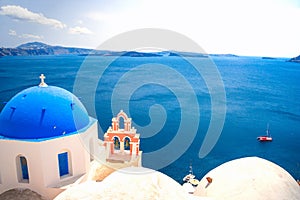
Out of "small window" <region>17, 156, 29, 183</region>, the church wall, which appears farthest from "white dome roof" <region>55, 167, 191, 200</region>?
"small window" <region>17, 156, 29, 183</region>

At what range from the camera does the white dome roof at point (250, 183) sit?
26.1 ft

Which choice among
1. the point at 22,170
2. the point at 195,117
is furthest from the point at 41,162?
the point at 195,117

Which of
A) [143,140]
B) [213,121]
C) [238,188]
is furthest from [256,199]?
[213,121]

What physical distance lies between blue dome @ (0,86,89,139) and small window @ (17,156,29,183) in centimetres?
123

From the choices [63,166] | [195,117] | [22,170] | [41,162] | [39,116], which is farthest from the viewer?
[195,117]

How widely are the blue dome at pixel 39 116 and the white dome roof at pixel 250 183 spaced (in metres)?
6.40

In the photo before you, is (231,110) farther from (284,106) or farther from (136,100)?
(136,100)

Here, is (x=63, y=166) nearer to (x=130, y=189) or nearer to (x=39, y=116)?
(x=39, y=116)

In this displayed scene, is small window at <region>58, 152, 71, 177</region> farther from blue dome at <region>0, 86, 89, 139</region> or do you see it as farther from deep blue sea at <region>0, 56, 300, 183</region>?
deep blue sea at <region>0, 56, 300, 183</region>

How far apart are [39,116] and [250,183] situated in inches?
340

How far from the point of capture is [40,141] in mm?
9469

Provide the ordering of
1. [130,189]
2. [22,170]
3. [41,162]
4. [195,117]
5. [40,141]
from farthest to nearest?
[195,117] < [22,170] < [41,162] < [40,141] < [130,189]

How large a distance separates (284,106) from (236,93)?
45.2 ft

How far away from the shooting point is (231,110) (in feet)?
160
